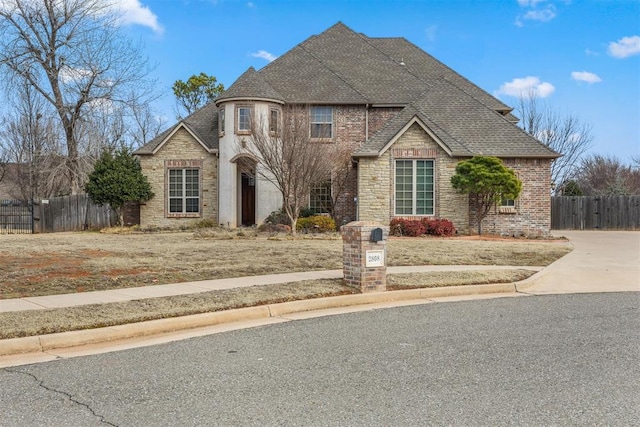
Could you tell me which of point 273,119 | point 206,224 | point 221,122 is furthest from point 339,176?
point 206,224

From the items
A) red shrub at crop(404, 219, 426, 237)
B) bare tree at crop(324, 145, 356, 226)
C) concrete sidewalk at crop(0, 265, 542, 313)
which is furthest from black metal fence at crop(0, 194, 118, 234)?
concrete sidewalk at crop(0, 265, 542, 313)

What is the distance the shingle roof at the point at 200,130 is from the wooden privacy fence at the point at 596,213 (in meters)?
19.9

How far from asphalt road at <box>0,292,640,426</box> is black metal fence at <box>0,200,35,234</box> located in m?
27.2

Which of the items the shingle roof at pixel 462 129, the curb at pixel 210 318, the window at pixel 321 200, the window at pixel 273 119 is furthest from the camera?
the window at pixel 321 200

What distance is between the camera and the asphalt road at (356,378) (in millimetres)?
4992

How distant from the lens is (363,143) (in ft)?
92.2

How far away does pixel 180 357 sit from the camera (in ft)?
22.8

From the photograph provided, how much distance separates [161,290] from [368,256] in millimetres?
3699

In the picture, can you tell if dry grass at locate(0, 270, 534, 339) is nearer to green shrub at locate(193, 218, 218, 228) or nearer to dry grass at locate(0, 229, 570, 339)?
dry grass at locate(0, 229, 570, 339)

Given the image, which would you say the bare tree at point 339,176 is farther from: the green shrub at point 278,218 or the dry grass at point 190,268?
the dry grass at point 190,268

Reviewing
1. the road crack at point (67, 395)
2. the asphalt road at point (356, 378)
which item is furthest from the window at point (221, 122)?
the road crack at point (67, 395)

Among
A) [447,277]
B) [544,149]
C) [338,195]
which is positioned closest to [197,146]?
[338,195]

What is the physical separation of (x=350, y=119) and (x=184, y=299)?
67.8 feet

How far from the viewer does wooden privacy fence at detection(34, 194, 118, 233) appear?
3178 centimetres
